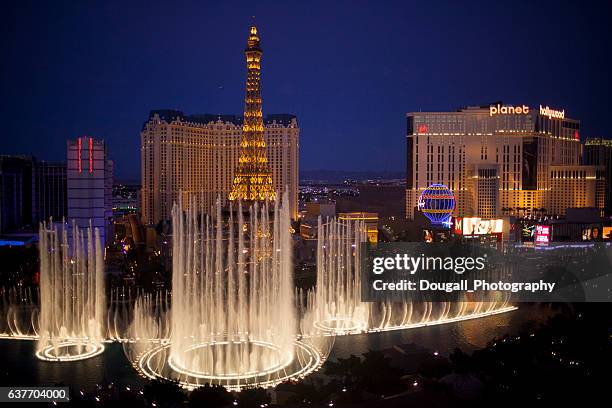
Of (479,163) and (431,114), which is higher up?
(431,114)

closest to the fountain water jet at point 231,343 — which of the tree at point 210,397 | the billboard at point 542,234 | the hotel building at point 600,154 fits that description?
the tree at point 210,397

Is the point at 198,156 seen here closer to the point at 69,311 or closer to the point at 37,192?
the point at 37,192

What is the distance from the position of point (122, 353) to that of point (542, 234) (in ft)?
102

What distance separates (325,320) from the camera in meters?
23.4

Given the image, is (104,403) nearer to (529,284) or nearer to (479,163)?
(529,284)

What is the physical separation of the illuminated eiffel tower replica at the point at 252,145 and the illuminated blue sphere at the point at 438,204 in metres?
12.4

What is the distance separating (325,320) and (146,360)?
314 inches

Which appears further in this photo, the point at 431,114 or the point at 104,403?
the point at 431,114

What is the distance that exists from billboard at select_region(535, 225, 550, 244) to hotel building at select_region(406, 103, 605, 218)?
1656 centimetres

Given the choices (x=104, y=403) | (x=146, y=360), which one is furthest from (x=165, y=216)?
(x=104, y=403)

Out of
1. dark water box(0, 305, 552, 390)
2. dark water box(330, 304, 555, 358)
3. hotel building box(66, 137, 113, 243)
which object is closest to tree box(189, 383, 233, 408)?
dark water box(0, 305, 552, 390)

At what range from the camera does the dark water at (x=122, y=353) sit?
16.1 metres

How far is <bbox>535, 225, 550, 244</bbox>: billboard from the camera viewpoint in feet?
133

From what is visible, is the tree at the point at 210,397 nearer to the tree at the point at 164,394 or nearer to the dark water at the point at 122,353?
the tree at the point at 164,394
